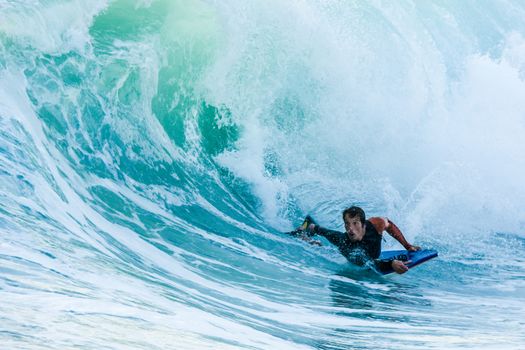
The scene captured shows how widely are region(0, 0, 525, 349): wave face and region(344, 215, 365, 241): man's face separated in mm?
379

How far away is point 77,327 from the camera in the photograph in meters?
3.60

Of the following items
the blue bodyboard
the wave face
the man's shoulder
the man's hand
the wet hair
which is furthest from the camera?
the blue bodyboard

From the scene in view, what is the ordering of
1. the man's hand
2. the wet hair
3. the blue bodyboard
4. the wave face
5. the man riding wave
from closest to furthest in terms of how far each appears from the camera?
the wave face < the wet hair < the man riding wave < the man's hand < the blue bodyboard

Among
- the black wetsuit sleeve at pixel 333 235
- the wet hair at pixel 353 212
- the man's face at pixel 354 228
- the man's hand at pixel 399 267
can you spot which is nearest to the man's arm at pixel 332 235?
the black wetsuit sleeve at pixel 333 235

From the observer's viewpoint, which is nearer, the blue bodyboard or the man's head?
the man's head

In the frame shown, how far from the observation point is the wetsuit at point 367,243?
23.1 ft

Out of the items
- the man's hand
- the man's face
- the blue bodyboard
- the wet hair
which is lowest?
the man's hand

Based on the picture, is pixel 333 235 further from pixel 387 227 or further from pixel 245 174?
pixel 245 174

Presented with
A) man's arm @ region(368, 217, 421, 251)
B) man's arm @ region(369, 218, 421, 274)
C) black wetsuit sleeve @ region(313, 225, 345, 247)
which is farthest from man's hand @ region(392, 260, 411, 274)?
black wetsuit sleeve @ region(313, 225, 345, 247)

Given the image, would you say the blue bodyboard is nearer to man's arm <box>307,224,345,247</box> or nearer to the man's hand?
the man's hand

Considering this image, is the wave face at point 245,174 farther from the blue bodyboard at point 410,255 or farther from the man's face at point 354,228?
the man's face at point 354,228

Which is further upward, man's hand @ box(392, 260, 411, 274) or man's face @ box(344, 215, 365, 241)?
man's face @ box(344, 215, 365, 241)

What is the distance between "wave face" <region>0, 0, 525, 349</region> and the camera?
4.76 metres

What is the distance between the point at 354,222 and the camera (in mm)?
6828
